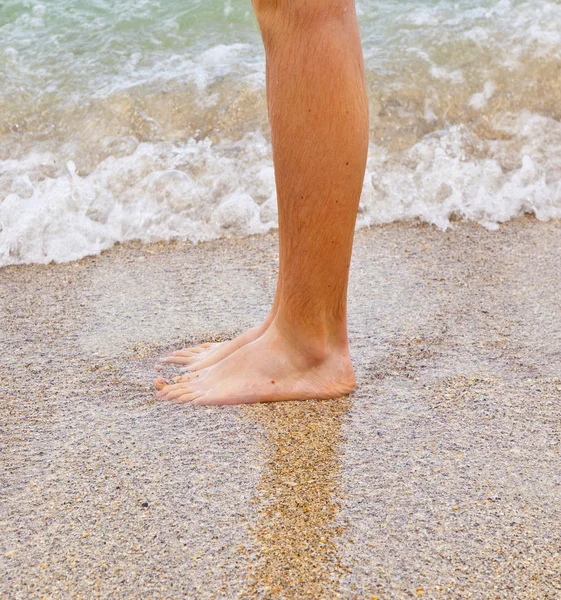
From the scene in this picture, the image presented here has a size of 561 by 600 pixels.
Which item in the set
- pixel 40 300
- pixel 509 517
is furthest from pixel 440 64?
pixel 509 517

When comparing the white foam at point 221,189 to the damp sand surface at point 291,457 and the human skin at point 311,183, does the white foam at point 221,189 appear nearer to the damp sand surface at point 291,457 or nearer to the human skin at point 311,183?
the damp sand surface at point 291,457

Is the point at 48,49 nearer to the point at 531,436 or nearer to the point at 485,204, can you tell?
the point at 485,204

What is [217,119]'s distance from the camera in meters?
3.33

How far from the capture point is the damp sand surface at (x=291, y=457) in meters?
1.03

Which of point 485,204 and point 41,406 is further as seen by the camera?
point 485,204

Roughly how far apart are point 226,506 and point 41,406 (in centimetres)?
56

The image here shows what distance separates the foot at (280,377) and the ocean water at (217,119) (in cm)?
120

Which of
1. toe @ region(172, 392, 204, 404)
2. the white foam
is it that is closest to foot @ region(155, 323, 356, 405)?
toe @ region(172, 392, 204, 404)

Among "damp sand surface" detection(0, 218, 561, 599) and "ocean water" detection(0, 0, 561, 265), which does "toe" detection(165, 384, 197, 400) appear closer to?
"damp sand surface" detection(0, 218, 561, 599)

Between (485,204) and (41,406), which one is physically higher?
(41,406)

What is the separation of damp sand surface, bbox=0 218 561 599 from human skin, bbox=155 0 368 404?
0.07m

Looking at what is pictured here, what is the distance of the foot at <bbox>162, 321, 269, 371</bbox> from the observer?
5.39 ft

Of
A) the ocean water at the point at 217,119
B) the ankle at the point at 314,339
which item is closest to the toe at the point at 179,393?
the ankle at the point at 314,339

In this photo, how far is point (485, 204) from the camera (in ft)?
9.19
